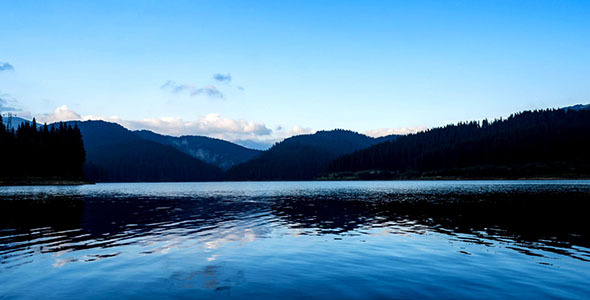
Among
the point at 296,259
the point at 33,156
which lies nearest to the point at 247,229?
the point at 296,259

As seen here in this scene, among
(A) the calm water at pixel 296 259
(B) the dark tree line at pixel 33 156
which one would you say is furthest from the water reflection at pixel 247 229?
(B) the dark tree line at pixel 33 156

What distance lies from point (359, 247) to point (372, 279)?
9.21 m

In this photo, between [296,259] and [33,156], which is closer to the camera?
[296,259]

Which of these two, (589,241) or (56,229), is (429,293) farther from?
(56,229)

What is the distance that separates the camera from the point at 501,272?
2003 centimetres

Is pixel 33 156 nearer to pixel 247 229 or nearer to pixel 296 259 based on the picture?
pixel 247 229

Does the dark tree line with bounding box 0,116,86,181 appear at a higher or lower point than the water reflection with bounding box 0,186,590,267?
higher

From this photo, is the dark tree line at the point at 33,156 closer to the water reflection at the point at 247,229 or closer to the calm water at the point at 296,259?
the water reflection at the point at 247,229

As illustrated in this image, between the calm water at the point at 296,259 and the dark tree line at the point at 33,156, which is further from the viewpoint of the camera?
the dark tree line at the point at 33,156

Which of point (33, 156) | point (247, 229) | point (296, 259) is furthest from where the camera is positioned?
point (33, 156)

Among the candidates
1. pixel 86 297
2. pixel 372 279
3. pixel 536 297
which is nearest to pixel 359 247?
pixel 372 279

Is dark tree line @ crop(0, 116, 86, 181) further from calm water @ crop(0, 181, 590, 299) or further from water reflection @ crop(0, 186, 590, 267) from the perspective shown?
calm water @ crop(0, 181, 590, 299)

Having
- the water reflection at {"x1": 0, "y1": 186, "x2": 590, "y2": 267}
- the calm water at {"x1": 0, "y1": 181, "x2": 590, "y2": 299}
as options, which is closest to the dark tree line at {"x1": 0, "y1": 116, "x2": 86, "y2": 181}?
the water reflection at {"x1": 0, "y1": 186, "x2": 590, "y2": 267}

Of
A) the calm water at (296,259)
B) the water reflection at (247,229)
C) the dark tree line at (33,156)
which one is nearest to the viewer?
the calm water at (296,259)
